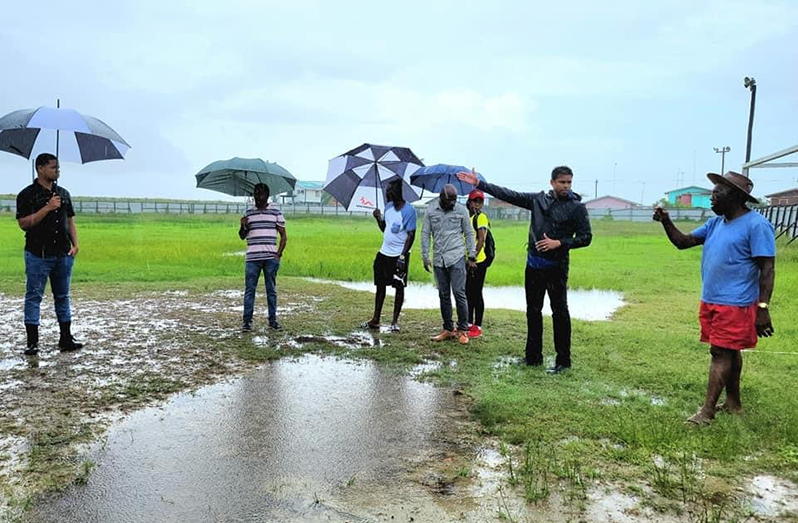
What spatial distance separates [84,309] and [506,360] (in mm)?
6051

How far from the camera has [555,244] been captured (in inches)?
223

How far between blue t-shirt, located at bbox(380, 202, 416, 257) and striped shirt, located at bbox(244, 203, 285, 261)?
51.3 inches

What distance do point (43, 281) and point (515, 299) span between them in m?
7.77

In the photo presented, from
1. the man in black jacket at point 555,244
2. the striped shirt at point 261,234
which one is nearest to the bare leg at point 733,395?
the man in black jacket at point 555,244

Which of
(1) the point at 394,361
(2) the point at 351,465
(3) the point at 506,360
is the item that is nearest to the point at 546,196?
(3) the point at 506,360

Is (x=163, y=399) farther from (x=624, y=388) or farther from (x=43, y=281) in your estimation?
(x=624, y=388)

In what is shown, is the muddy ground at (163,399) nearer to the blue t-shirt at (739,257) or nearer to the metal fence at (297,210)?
the blue t-shirt at (739,257)

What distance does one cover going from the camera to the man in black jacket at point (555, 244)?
578cm

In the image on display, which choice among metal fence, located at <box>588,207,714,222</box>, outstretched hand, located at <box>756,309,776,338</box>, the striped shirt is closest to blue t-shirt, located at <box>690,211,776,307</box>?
outstretched hand, located at <box>756,309,776,338</box>

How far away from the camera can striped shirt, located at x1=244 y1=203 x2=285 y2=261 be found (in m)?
7.58

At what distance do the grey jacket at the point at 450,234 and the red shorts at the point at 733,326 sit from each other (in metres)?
2.88

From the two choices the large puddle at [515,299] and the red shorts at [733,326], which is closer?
the red shorts at [733,326]

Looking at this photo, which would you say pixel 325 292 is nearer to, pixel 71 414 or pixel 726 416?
pixel 71 414

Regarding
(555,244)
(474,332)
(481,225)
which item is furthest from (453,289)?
(555,244)
